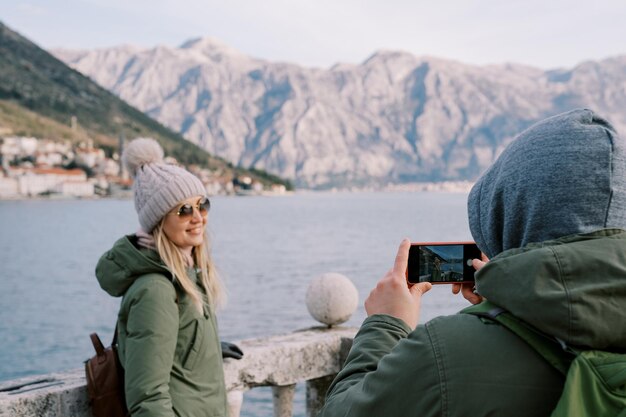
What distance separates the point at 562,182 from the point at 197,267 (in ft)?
7.65

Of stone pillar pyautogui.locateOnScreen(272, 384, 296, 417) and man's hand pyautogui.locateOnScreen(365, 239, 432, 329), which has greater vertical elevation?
man's hand pyautogui.locateOnScreen(365, 239, 432, 329)

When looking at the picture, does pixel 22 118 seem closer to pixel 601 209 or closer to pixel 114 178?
pixel 114 178

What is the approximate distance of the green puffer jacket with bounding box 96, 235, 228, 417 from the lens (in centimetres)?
281

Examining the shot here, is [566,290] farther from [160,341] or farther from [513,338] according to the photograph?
[160,341]

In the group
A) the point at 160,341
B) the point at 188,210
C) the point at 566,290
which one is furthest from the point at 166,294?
the point at 566,290

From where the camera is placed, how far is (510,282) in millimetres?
1256

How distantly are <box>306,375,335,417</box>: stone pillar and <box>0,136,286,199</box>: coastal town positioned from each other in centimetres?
14061

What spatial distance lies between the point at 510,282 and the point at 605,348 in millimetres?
201

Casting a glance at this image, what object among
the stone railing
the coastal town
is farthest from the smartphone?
the coastal town

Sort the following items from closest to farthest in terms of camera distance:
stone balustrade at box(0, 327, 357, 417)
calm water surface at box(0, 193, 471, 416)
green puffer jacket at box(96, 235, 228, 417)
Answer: green puffer jacket at box(96, 235, 228, 417), stone balustrade at box(0, 327, 357, 417), calm water surface at box(0, 193, 471, 416)

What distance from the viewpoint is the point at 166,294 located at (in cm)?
295

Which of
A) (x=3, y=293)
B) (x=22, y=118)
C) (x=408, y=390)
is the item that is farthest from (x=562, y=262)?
(x=22, y=118)

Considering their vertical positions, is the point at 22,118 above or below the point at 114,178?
above

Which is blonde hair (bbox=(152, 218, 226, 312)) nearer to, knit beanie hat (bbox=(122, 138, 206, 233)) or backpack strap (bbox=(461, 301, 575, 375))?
knit beanie hat (bbox=(122, 138, 206, 233))
